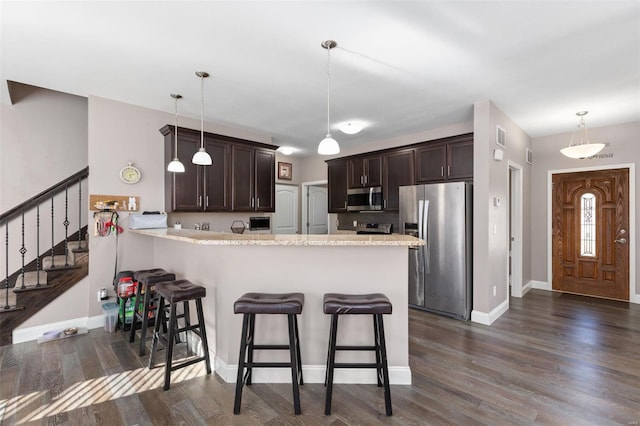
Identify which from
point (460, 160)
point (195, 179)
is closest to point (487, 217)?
point (460, 160)

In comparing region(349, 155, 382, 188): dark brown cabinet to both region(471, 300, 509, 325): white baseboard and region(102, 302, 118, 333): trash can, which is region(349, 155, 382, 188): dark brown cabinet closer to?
region(471, 300, 509, 325): white baseboard

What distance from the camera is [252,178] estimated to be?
15.1 ft

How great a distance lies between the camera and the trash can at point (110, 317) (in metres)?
3.31

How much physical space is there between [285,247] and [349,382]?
1.14m

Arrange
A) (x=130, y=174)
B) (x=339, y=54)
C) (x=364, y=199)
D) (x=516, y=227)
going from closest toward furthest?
(x=339, y=54) → (x=130, y=174) → (x=516, y=227) → (x=364, y=199)

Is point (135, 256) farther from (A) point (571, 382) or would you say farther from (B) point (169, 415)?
(A) point (571, 382)

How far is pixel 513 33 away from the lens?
2.23m

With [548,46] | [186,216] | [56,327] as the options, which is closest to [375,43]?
[548,46]

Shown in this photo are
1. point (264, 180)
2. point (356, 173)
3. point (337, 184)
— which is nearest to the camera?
point (264, 180)

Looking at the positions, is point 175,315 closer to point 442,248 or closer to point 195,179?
point 195,179

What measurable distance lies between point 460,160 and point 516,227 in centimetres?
172

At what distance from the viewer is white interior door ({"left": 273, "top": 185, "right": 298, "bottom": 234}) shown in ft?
21.1

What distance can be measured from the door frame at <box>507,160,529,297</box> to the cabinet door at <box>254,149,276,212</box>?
3693 mm

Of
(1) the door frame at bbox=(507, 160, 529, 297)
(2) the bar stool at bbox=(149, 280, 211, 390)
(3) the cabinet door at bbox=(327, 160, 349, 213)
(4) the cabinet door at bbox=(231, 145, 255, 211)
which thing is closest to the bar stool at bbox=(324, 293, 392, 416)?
(2) the bar stool at bbox=(149, 280, 211, 390)
